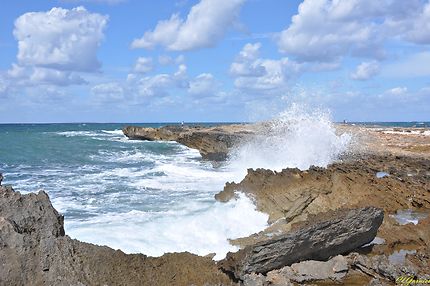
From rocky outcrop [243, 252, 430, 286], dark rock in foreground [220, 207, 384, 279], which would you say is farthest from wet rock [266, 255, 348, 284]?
dark rock in foreground [220, 207, 384, 279]

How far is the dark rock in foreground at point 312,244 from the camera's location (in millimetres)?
7992

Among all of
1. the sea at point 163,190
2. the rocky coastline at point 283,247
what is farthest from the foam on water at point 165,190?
the rocky coastline at point 283,247

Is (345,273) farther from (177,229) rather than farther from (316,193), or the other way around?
(177,229)

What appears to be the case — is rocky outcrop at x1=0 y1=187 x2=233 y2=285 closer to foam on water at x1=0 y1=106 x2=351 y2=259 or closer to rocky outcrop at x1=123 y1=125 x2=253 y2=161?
foam on water at x1=0 y1=106 x2=351 y2=259

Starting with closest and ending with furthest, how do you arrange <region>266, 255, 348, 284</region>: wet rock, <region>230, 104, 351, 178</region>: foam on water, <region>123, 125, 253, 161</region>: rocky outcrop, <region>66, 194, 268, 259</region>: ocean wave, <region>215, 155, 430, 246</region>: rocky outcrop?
<region>266, 255, 348, 284</region>: wet rock, <region>66, 194, 268, 259</region>: ocean wave, <region>215, 155, 430, 246</region>: rocky outcrop, <region>230, 104, 351, 178</region>: foam on water, <region>123, 125, 253, 161</region>: rocky outcrop

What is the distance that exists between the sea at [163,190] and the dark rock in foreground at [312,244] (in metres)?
2.71

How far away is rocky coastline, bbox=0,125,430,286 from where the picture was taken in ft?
19.9

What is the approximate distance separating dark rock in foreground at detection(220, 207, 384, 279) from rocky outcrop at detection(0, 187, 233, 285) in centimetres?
84

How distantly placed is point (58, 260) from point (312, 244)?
4.59 meters

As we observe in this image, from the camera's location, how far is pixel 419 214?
13938 millimetres

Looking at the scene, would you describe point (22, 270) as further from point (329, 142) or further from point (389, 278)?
point (329, 142)

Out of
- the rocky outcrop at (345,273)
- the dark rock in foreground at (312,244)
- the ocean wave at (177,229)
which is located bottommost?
the ocean wave at (177,229)

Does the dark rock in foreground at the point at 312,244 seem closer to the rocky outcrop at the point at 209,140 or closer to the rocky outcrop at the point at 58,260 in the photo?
the rocky outcrop at the point at 58,260

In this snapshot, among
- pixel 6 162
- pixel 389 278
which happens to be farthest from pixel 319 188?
pixel 6 162
